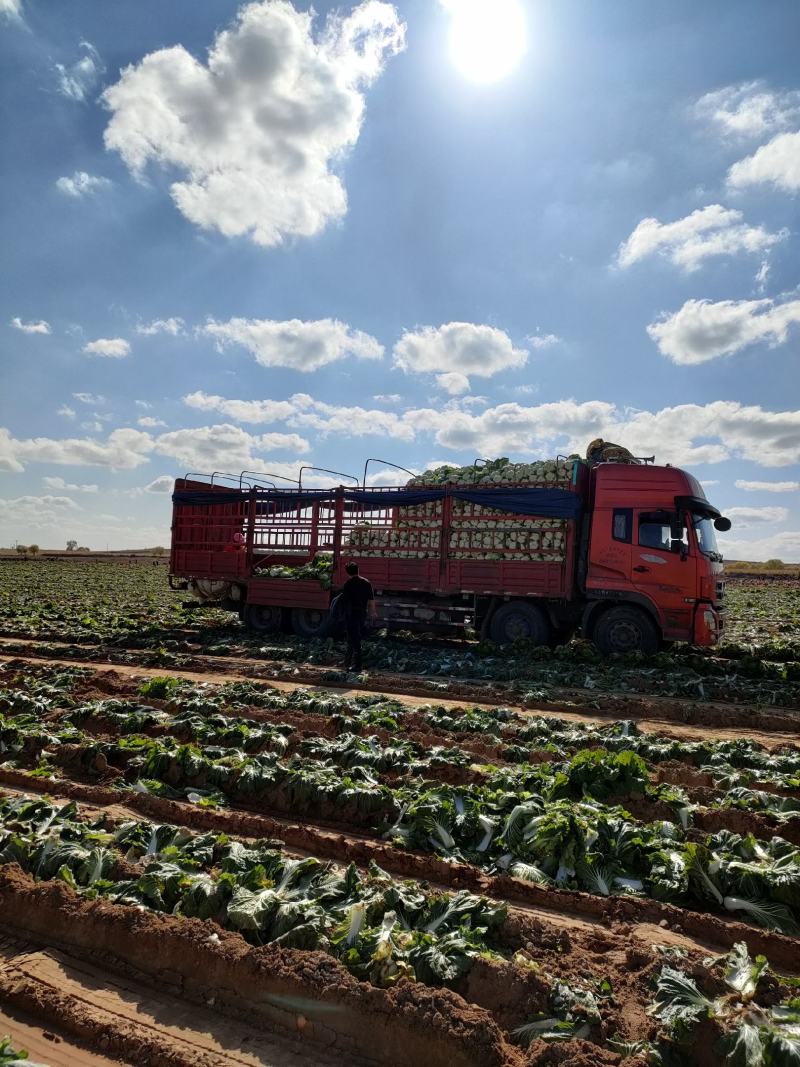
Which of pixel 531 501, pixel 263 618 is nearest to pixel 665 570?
pixel 531 501

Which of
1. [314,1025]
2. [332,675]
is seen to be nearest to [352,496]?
[332,675]

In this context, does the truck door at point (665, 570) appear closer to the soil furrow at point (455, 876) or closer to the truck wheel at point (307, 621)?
the truck wheel at point (307, 621)

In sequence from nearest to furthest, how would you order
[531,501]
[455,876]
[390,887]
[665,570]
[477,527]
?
1. [390,887]
2. [455,876]
3. [665,570]
4. [531,501]
5. [477,527]

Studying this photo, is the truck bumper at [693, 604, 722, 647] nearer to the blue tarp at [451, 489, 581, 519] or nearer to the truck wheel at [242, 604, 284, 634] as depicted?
the blue tarp at [451, 489, 581, 519]

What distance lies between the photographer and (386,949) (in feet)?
11.2

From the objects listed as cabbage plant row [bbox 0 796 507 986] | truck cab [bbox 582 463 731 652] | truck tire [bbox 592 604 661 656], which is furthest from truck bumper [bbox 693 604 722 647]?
cabbage plant row [bbox 0 796 507 986]

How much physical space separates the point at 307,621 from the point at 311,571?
136cm

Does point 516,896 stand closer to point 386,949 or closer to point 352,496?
point 386,949

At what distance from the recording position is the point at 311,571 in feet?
55.1

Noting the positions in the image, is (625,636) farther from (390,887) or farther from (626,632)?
(390,887)

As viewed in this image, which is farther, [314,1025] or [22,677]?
[22,677]

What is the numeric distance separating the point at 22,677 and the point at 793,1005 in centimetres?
1125

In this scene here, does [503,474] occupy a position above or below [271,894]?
above

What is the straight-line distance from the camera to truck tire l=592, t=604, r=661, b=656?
13328mm
